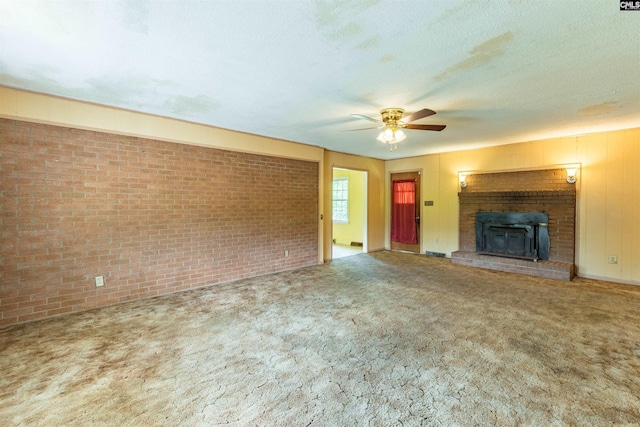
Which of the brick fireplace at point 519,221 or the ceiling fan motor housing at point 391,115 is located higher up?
the ceiling fan motor housing at point 391,115

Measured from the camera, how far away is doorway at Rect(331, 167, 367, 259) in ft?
28.4

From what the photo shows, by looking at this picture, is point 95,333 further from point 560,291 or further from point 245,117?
point 560,291

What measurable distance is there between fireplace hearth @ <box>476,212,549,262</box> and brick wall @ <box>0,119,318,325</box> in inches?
168

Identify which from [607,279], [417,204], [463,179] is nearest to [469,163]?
[463,179]

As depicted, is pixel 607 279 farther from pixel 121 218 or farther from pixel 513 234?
pixel 121 218

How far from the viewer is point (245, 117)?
13.4 feet

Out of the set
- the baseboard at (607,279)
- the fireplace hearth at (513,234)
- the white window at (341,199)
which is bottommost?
the baseboard at (607,279)

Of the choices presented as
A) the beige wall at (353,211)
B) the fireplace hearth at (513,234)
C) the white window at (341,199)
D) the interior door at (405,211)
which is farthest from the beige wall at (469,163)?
the white window at (341,199)

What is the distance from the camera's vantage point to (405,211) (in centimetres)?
758

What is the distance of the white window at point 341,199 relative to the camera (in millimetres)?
9039

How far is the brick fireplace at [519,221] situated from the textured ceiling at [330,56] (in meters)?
1.67

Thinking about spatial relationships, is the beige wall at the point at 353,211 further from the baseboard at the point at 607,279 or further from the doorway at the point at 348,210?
the baseboard at the point at 607,279

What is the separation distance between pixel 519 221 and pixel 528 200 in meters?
0.43

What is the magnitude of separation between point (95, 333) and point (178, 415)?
1.80 metres
